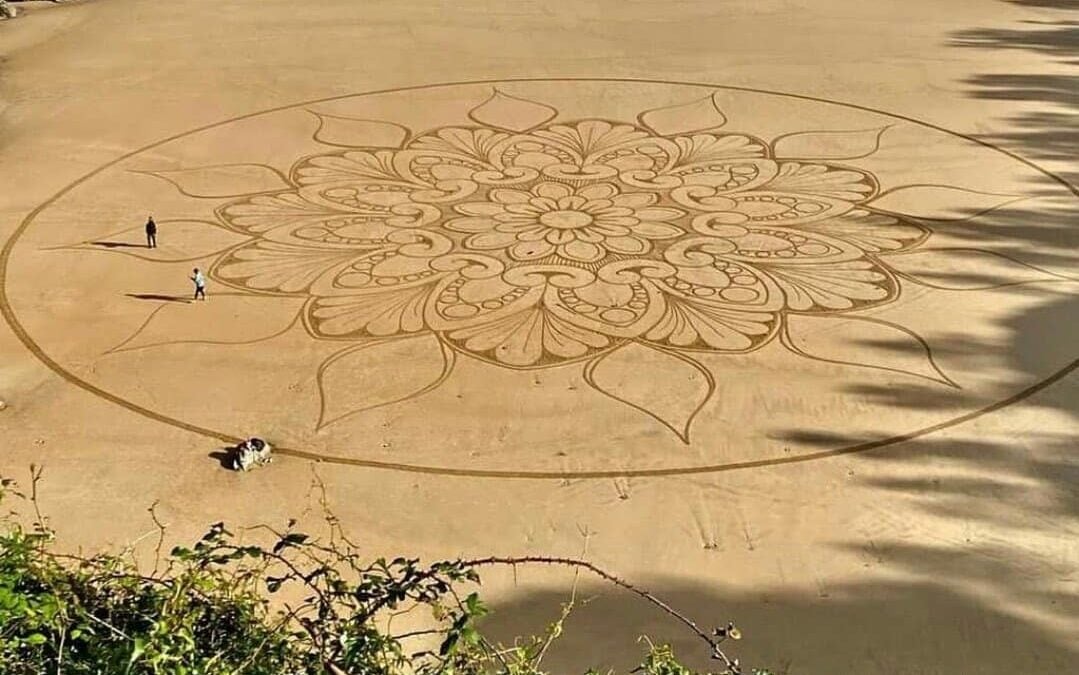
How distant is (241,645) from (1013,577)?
6.11 meters

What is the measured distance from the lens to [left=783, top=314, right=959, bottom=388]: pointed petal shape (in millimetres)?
10930

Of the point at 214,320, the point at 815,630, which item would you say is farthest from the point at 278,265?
the point at 815,630

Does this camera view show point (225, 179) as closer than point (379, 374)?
No

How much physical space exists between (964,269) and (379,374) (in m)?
6.42

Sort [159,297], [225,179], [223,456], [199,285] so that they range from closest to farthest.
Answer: [223,456], [199,285], [159,297], [225,179]

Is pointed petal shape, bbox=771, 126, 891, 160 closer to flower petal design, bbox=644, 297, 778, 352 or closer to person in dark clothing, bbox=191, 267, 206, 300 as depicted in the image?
flower petal design, bbox=644, 297, 778, 352

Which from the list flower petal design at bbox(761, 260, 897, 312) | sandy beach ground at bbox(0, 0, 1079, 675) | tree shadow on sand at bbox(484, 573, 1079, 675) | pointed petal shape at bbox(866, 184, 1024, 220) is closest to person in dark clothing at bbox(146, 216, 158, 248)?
sandy beach ground at bbox(0, 0, 1079, 675)

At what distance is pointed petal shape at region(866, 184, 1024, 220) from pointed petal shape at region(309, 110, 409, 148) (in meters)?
6.67

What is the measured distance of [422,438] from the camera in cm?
1005

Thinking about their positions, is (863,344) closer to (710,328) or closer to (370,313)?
(710,328)

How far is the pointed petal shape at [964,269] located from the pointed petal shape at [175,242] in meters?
7.55

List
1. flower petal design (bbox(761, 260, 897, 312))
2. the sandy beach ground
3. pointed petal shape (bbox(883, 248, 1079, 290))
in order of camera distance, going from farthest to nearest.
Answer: pointed petal shape (bbox(883, 248, 1079, 290)), flower petal design (bbox(761, 260, 897, 312)), the sandy beach ground

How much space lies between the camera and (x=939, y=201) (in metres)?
14.2

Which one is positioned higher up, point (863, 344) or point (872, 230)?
point (872, 230)
